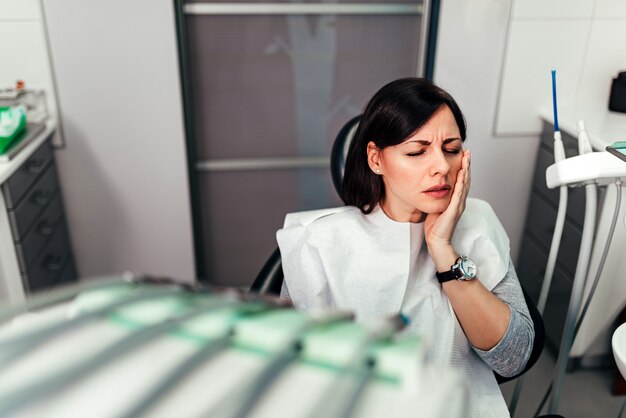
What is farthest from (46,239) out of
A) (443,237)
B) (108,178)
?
(443,237)

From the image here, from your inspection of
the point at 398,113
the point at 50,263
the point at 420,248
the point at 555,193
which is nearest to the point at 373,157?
the point at 398,113

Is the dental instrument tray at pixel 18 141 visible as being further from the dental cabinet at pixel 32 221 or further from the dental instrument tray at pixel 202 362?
the dental instrument tray at pixel 202 362

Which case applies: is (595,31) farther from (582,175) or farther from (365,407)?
(365,407)

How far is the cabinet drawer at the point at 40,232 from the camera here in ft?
6.62

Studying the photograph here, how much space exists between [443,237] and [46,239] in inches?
64.9

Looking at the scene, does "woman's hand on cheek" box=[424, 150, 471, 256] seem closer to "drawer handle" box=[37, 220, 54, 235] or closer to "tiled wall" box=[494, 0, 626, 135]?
"tiled wall" box=[494, 0, 626, 135]

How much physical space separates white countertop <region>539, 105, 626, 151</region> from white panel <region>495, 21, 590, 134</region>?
0.07m

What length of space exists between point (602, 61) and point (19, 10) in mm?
2288

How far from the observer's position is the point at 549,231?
2.39 metres

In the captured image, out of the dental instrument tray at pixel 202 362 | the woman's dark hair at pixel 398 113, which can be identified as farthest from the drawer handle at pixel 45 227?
the dental instrument tray at pixel 202 362

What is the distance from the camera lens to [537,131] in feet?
8.30

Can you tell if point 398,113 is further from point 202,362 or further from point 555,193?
point 555,193

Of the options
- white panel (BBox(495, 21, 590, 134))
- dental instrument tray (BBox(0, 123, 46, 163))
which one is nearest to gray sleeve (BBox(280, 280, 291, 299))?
dental instrument tray (BBox(0, 123, 46, 163))

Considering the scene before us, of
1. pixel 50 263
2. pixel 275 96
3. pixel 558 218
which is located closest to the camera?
pixel 558 218
